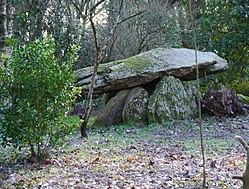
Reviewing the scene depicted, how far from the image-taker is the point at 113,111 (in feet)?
30.8

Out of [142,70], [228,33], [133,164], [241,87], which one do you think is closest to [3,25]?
[133,164]

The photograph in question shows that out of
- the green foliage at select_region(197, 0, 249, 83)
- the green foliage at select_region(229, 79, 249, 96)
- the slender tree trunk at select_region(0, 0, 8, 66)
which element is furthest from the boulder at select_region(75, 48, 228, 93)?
the green foliage at select_region(229, 79, 249, 96)

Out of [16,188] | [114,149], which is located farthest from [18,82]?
[114,149]

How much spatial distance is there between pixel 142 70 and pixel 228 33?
535cm

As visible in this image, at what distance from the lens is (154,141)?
6.63 m

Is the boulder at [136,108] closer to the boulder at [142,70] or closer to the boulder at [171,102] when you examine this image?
the boulder at [171,102]

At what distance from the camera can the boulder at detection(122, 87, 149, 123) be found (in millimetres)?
9031

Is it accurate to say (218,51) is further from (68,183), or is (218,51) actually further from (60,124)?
(68,183)

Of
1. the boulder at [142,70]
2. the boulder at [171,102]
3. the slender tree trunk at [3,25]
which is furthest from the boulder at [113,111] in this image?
the slender tree trunk at [3,25]

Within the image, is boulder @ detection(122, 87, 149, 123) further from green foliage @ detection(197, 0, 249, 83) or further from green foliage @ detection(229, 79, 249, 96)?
green foliage @ detection(229, 79, 249, 96)

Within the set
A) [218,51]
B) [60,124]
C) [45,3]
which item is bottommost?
[60,124]

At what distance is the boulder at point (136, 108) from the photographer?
903 centimetres

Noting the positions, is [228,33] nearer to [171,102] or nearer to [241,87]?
[241,87]

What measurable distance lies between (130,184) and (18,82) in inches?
79.0
